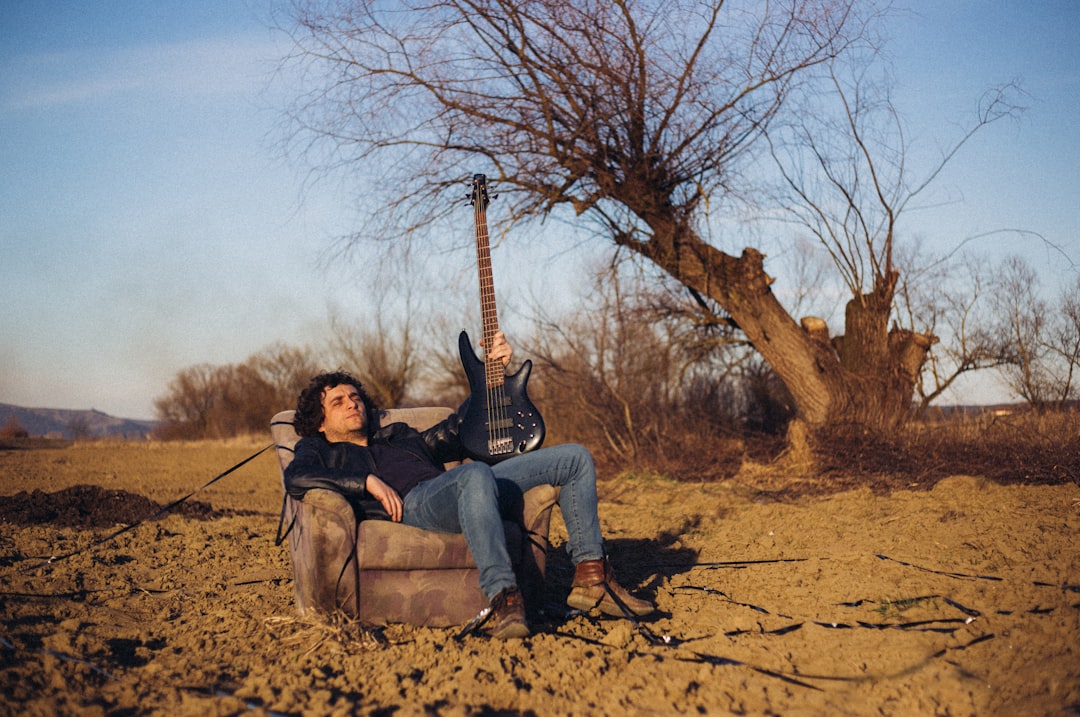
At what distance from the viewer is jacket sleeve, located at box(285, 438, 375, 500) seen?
12.5 ft

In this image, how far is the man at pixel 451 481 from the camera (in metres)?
3.71

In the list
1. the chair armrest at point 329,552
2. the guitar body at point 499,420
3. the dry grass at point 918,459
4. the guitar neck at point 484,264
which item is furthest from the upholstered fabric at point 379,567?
the dry grass at point 918,459

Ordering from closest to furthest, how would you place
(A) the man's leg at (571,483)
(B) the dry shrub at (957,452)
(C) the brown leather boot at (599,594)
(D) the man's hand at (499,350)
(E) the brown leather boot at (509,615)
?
(E) the brown leather boot at (509,615) < (C) the brown leather boot at (599,594) < (A) the man's leg at (571,483) < (D) the man's hand at (499,350) < (B) the dry shrub at (957,452)

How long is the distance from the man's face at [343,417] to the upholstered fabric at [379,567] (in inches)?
21.4

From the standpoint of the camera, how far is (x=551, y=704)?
2.87 meters

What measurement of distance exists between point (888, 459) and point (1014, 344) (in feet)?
10.7

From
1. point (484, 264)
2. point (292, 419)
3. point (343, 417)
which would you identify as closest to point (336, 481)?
point (343, 417)

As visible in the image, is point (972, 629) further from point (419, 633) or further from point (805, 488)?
point (805, 488)

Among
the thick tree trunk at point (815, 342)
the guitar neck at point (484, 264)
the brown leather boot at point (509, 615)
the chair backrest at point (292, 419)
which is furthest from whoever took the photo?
the thick tree trunk at point (815, 342)

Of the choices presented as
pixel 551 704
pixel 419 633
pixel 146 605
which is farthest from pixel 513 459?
pixel 146 605

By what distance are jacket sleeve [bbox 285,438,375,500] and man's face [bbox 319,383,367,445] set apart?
21 centimetres

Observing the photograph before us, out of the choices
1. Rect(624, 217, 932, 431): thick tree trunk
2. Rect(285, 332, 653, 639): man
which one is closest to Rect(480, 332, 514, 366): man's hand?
Rect(285, 332, 653, 639): man

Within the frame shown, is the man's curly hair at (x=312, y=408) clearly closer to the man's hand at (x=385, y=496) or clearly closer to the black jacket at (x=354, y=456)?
the black jacket at (x=354, y=456)

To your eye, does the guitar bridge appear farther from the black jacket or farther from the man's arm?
the man's arm
